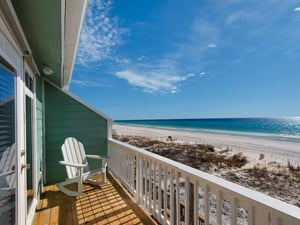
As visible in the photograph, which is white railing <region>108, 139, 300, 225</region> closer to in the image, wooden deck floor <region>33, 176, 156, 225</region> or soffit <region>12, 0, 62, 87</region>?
wooden deck floor <region>33, 176, 156, 225</region>

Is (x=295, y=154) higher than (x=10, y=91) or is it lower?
lower

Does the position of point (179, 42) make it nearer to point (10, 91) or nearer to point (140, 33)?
point (140, 33)

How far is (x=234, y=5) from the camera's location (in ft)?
22.9

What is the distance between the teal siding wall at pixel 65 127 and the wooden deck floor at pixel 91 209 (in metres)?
0.72

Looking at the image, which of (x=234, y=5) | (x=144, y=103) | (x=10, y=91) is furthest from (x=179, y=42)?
(x=144, y=103)

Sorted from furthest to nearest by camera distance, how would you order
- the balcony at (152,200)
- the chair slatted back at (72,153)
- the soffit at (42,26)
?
the chair slatted back at (72,153) → the soffit at (42,26) → the balcony at (152,200)

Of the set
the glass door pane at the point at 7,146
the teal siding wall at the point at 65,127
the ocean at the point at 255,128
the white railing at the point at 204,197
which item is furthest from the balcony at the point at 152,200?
the ocean at the point at 255,128

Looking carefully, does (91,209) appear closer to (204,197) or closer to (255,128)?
(204,197)

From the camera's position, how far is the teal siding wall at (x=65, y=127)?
4.11 m

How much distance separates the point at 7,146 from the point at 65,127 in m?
3.01

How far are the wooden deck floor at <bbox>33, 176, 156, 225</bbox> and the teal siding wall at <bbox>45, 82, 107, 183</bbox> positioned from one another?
2.38 ft

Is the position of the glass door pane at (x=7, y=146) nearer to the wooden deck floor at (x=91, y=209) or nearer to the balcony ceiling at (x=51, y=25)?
the balcony ceiling at (x=51, y=25)

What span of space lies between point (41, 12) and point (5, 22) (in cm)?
32

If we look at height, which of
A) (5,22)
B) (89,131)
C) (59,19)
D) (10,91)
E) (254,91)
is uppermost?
(254,91)
